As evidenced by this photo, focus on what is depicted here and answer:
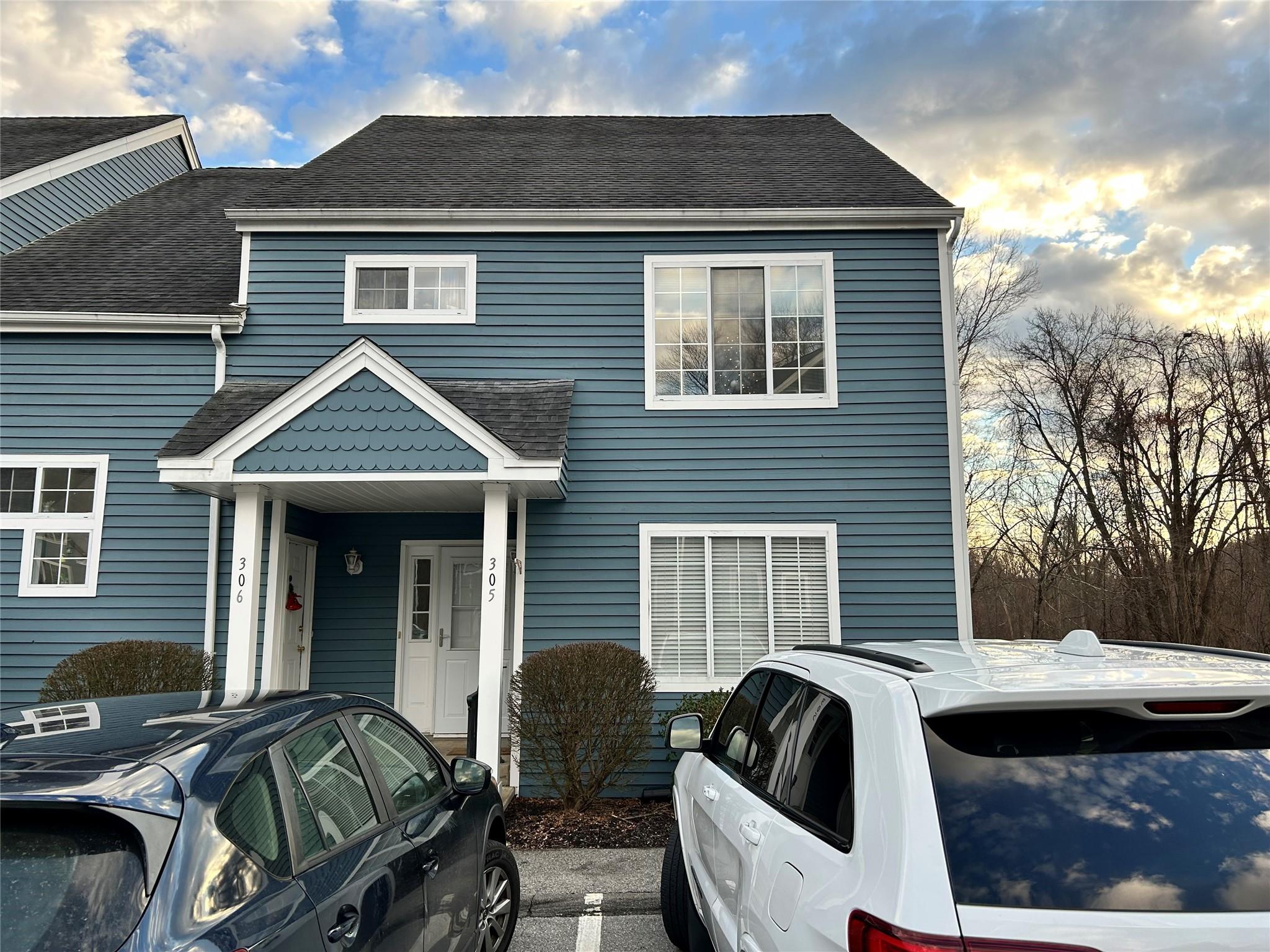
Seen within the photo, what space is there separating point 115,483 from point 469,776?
7.12 meters

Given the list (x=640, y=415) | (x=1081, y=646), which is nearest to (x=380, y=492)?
(x=640, y=415)

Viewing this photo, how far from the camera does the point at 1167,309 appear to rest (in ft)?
63.6

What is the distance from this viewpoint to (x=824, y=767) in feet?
7.75

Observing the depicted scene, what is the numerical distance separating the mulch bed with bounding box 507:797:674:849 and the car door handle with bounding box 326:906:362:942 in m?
4.28

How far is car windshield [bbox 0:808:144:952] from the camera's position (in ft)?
5.69

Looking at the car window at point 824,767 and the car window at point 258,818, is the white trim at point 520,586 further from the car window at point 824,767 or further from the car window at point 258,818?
the car window at point 258,818

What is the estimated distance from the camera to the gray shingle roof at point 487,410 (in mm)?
7445

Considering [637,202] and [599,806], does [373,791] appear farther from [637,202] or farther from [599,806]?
[637,202]

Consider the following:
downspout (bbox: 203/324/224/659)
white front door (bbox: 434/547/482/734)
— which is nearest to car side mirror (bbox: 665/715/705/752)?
white front door (bbox: 434/547/482/734)

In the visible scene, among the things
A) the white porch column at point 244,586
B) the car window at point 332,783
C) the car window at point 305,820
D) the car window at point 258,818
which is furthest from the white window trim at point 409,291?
the car window at point 258,818

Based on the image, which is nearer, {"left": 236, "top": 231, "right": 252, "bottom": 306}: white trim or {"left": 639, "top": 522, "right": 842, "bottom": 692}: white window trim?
{"left": 639, "top": 522, "right": 842, "bottom": 692}: white window trim

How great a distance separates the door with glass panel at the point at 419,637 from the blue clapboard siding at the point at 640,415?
0.21 metres

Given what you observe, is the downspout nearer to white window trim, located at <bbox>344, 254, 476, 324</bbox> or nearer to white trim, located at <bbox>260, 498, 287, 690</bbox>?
white trim, located at <bbox>260, 498, 287, 690</bbox>

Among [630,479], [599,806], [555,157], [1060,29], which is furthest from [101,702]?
[1060,29]
